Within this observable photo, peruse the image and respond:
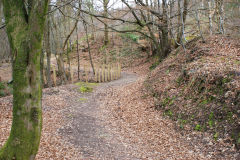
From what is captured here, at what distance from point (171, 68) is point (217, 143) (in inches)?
287

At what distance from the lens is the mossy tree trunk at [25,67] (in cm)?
407

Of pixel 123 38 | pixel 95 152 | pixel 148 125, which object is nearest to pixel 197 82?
pixel 148 125

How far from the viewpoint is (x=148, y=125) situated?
8.65 m

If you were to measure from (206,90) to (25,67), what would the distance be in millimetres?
6718

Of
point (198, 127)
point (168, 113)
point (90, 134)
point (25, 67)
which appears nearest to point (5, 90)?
point (90, 134)

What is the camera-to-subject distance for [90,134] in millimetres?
8023

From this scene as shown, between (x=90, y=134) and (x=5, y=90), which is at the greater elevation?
(x=5, y=90)

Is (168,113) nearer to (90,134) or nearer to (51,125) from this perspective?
(90,134)

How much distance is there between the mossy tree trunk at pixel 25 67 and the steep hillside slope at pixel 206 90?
5.11 metres

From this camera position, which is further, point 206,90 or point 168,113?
point 168,113

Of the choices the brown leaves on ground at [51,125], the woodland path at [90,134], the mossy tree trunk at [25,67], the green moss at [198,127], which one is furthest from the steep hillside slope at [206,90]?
the mossy tree trunk at [25,67]

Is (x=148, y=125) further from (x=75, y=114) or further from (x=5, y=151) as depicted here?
(x=5, y=151)

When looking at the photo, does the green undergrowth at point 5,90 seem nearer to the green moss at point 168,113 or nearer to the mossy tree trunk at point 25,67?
the green moss at point 168,113

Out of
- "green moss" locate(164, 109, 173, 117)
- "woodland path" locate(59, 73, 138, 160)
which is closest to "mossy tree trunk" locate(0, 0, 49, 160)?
"woodland path" locate(59, 73, 138, 160)
